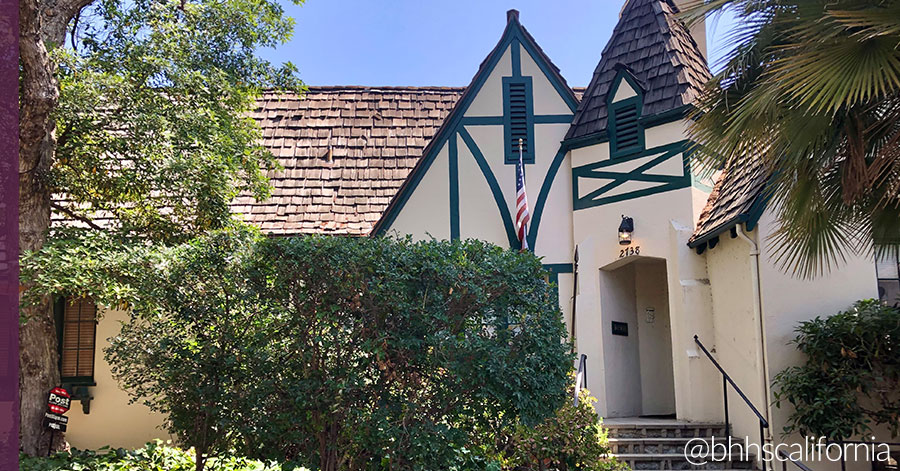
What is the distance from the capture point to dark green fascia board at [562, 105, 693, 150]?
35.3ft

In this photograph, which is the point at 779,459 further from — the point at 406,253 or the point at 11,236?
the point at 11,236

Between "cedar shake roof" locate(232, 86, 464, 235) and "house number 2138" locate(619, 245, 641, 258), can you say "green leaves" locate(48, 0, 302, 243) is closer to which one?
"cedar shake roof" locate(232, 86, 464, 235)

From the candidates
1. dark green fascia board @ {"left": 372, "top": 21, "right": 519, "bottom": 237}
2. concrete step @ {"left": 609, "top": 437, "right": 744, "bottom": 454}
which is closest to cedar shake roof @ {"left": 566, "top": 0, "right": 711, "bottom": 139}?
dark green fascia board @ {"left": 372, "top": 21, "right": 519, "bottom": 237}

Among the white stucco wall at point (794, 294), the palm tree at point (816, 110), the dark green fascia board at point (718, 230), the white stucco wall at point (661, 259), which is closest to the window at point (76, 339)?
the white stucco wall at point (661, 259)

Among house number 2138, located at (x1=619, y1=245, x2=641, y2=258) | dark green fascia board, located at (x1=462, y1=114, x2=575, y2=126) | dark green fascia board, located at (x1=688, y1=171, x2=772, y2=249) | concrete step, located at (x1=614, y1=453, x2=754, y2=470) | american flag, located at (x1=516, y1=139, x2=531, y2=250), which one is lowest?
concrete step, located at (x1=614, y1=453, x2=754, y2=470)

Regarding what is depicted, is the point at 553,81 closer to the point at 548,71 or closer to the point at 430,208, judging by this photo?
the point at 548,71

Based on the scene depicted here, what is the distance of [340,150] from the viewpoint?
510 inches

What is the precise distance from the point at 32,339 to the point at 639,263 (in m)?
9.04

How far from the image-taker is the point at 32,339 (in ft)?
A: 25.5

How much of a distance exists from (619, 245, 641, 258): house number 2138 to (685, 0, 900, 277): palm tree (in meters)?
3.73

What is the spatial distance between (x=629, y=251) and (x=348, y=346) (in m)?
5.53

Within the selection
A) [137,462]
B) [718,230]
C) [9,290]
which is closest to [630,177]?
[718,230]

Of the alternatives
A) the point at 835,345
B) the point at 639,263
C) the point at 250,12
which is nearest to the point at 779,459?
the point at 835,345

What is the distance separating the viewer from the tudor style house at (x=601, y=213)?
31.8ft
